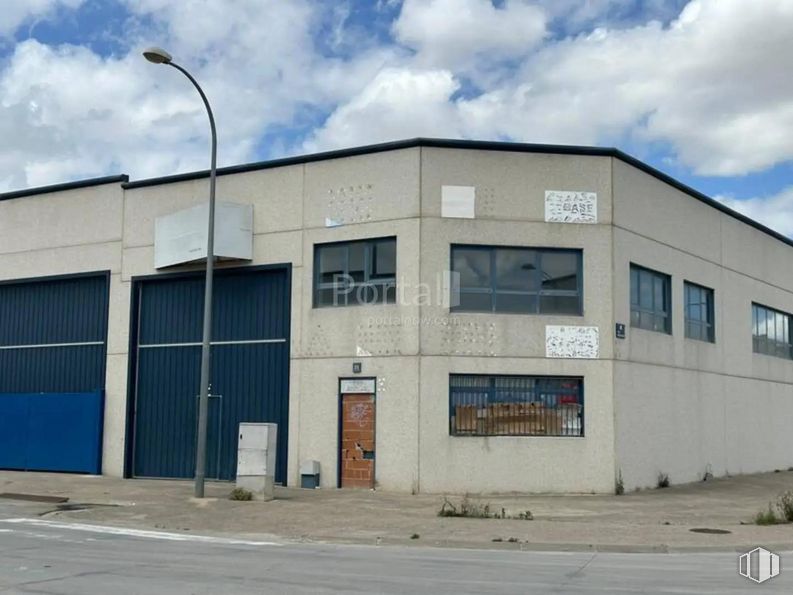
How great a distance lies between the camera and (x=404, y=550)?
14.2 metres

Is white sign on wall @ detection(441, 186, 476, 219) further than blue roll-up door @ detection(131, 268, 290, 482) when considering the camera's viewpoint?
No

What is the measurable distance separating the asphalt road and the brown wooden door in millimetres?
A: 7477

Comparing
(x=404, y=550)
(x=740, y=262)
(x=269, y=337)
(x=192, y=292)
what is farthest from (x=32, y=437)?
(x=740, y=262)

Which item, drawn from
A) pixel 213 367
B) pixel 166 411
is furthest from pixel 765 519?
pixel 166 411

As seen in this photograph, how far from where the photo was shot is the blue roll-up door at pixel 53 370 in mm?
26939

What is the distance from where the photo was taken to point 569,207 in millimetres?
22875

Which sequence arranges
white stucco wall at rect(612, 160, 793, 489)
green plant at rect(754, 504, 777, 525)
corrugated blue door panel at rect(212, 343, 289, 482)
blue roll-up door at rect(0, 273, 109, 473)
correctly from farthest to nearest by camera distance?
blue roll-up door at rect(0, 273, 109, 473) → corrugated blue door panel at rect(212, 343, 289, 482) → white stucco wall at rect(612, 160, 793, 489) → green plant at rect(754, 504, 777, 525)

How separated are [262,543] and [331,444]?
8.09m

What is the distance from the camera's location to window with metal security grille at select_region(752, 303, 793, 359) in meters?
31.6

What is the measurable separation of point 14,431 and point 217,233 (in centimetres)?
972

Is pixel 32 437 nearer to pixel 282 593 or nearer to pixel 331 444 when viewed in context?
pixel 331 444

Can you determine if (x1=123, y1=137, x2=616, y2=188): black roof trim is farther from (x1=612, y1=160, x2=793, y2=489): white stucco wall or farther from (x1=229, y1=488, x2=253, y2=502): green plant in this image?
(x1=229, y1=488, x2=253, y2=502): green plant

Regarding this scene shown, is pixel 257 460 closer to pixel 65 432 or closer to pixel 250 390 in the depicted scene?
pixel 250 390

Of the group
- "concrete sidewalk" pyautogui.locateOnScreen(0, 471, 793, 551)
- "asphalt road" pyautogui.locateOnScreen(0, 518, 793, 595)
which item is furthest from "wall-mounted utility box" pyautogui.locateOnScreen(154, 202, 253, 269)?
"asphalt road" pyautogui.locateOnScreen(0, 518, 793, 595)
